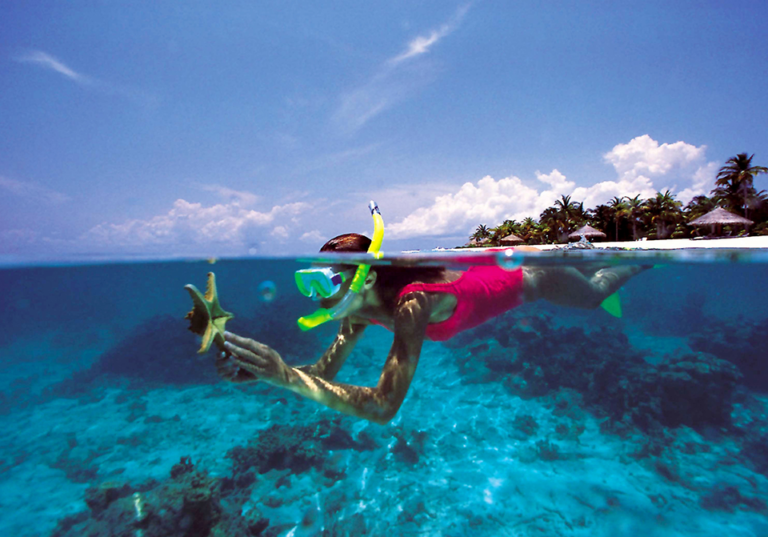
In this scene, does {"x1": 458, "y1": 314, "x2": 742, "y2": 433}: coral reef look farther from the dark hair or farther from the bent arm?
the dark hair

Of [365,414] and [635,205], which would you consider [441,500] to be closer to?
[365,414]

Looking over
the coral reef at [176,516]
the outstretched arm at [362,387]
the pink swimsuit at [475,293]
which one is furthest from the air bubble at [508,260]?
the coral reef at [176,516]

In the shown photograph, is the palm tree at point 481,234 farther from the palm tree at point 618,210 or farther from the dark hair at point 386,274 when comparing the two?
the dark hair at point 386,274

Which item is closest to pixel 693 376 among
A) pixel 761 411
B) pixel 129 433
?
pixel 761 411

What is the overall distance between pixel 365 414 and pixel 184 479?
6576mm

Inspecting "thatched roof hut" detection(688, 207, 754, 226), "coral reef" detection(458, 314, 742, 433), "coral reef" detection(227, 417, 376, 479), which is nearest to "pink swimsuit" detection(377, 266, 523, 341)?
"coral reef" detection(227, 417, 376, 479)

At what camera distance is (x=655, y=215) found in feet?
144

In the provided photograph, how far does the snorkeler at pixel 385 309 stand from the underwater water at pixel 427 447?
4.26ft

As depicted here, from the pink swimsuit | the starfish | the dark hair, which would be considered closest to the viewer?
the starfish

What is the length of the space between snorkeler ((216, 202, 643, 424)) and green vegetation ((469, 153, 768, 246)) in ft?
120

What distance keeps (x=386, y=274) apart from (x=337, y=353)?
881 mm

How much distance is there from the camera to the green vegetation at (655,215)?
118ft

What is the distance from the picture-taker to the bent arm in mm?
2912

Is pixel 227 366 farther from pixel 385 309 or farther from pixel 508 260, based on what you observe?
pixel 508 260
